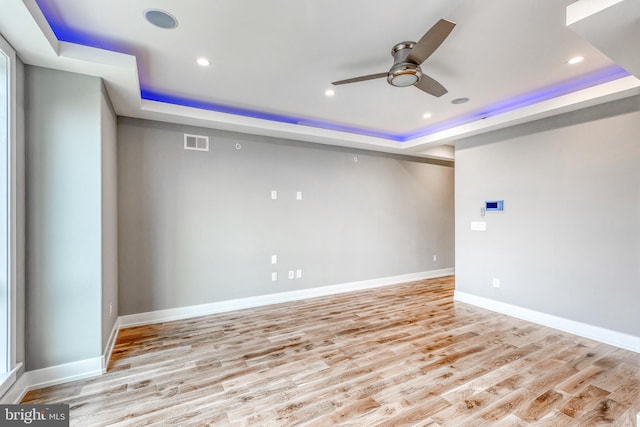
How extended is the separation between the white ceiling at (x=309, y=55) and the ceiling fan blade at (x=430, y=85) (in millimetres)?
268

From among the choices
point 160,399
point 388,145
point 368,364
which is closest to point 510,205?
point 388,145

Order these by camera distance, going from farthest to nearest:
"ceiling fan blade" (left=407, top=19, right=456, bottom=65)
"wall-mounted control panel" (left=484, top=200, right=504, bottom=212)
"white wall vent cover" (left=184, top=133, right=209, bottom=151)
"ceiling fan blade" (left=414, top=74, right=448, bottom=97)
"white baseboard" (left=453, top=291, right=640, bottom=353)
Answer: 1. "wall-mounted control panel" (left=484, top=200, right=504, bottom=212)
2. "white wall vent cover" (left=184, top=133, right=209, bottom=151)
3. "white baseboard" (left=453, top=291, right=640, bottom=353)
4. "ceiling fan blade" (left=414, top=74, right=448, bottom=97)
5. "ceiling fan blade" (left=407, top=19, right=456, bottom=65)

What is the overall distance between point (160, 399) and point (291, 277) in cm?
263

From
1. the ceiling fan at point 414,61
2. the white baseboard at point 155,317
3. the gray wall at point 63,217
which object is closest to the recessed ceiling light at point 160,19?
the gray wall at point 63,217

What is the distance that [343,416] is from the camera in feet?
6.46

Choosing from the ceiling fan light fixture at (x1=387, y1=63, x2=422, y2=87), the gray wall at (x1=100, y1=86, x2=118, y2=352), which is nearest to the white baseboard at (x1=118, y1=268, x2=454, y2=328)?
the gray wall at (x1=100, y1=86, x2=118, y2=352)

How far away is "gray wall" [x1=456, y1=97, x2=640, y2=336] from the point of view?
10.0 ft

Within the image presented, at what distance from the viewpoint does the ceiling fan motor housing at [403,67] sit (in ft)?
7.75

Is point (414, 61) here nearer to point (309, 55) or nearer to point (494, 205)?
point (309, 55)

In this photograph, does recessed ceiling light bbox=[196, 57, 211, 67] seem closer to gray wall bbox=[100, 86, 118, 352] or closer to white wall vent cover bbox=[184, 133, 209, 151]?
gray wall bbox=[100, 86, 118, 352]

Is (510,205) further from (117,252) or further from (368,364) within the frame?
(117,252)

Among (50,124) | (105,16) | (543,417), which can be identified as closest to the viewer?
(543,417)

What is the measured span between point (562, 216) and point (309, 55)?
11.3 feet

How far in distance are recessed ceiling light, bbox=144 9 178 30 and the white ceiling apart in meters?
0.04
